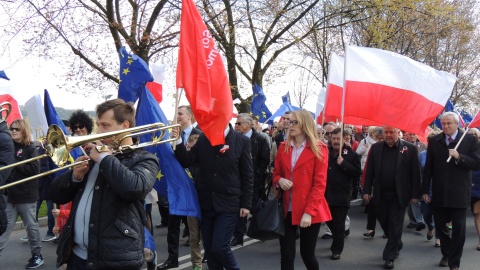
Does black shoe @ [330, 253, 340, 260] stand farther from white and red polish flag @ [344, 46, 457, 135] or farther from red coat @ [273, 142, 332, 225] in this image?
red coat @ [273, 142, 332, 225]

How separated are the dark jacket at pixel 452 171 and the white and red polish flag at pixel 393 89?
408 millimetres

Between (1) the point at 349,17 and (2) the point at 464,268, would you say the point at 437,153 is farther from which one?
(1) the point at 349,17

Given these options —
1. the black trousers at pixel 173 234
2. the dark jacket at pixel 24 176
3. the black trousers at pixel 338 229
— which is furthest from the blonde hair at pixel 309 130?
the dark jacket at pixel 24 176

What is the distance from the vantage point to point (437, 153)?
6.54 meters

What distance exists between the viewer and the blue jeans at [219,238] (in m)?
5.00

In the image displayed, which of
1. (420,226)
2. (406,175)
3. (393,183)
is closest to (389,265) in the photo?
(393,183)

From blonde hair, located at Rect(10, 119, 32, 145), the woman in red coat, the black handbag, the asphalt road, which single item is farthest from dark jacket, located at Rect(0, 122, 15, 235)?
the asphalt road

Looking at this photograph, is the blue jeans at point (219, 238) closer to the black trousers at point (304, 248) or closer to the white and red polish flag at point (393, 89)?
the black trousers at point (304, 248)

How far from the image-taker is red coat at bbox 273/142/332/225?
197 inches

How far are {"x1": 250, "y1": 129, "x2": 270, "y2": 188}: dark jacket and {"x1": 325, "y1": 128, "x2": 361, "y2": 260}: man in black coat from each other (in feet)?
3.77

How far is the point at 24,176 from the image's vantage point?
6820 mm

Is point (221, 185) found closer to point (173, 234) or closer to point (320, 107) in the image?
point (173, 234)

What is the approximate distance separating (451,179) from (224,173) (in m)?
2.92

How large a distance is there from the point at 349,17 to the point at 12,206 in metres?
14.9
